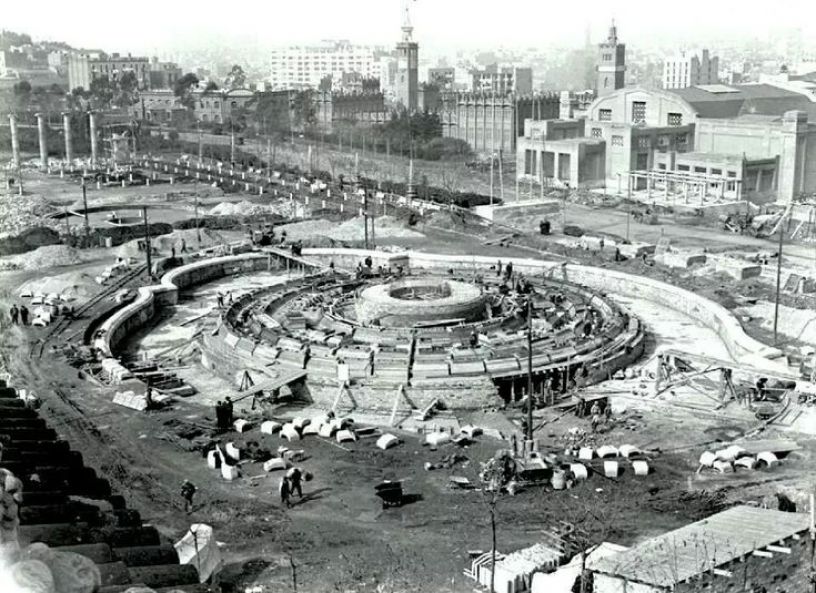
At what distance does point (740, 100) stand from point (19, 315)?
44254 millimetres

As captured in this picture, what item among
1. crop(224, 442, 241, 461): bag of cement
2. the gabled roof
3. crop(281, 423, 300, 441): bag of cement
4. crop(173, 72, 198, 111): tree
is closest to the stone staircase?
crop(224, 442, 241, 461): bag of cement

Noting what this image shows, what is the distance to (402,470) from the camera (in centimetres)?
1781

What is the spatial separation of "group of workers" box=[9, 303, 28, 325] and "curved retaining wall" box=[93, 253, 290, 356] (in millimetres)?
2062

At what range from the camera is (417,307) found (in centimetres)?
2588

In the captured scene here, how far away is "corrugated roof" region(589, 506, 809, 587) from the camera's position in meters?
11.4

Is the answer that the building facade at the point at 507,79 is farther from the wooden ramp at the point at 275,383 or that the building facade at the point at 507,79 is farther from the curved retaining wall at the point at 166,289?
the wooden ramp at the point at 275,383

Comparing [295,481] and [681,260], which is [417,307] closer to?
[295,481]

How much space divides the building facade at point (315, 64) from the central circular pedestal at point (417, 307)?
120m

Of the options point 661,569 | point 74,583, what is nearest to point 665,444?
point 661,569

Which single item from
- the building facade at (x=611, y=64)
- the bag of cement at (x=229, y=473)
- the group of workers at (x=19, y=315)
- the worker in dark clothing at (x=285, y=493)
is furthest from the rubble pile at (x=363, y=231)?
the building facade at (x=611, y=64)

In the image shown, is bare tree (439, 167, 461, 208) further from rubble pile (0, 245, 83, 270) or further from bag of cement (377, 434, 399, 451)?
bag of cement (377, 434, 399, 451)

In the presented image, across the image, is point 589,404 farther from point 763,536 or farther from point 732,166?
point 732,166

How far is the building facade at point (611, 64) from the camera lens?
235 feet

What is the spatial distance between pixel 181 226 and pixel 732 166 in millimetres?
25361
